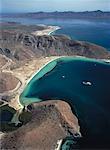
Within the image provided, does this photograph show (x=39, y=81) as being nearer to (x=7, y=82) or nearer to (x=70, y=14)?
(x=7, y=82)

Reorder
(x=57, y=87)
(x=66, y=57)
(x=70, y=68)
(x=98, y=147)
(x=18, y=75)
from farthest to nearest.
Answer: (x=66, y=57), (x=70, y=68), (x=18, y=75), (x=57, y=87), (x=98, y=147)

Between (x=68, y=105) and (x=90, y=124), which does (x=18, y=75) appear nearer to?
(x=68, y=105)

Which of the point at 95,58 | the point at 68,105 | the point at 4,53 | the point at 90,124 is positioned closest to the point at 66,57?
the point at 95,58

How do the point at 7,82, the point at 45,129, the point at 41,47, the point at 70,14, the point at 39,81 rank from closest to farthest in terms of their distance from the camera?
the point at 45,129 < the point at 7,82 < the point at 39,81 < the point at 41,47 < the point at 70,14

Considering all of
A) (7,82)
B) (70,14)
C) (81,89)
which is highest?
(7,82)

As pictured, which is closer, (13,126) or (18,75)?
(13,126)

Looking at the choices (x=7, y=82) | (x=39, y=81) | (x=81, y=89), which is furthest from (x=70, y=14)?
(x=81, y=89)

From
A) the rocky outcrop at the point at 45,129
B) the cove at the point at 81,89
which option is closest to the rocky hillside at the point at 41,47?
the cove at the point at 81,89
